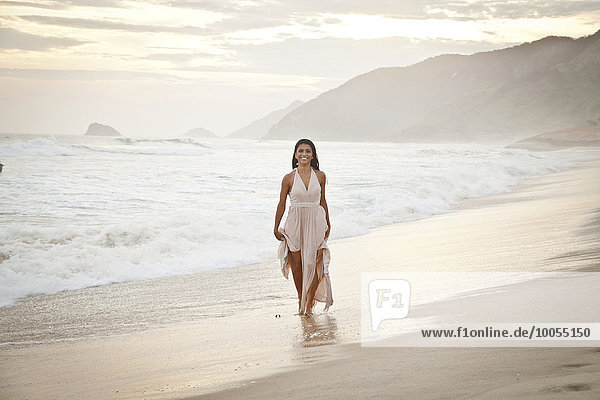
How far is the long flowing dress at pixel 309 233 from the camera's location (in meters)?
5.96

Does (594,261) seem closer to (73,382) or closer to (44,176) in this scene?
(73,382)

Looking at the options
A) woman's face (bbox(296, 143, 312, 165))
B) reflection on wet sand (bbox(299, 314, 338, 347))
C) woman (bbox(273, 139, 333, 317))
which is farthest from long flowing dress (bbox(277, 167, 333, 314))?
reflection on wet sand (bbox(299, 314, 338, 347))

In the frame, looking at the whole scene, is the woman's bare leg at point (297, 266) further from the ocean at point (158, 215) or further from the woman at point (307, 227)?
the ocean at point (158, 215)

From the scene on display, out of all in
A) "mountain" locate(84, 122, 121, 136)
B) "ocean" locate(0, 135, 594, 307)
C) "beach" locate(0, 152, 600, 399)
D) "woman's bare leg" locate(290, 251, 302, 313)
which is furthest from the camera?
"mountain" locate(84, 122, 121, 136)

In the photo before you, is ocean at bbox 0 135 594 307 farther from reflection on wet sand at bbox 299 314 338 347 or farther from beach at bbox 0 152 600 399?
reflection on wet sand at bbox 299 314 338 347

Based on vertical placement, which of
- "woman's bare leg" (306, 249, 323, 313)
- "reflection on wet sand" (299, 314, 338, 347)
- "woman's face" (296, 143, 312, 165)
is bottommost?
"reflection on wet sand" (299, 314, 338, 347)

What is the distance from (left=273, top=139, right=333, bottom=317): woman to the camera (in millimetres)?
5945

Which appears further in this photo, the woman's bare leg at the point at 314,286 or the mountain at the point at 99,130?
the mountain at the point at 99,130

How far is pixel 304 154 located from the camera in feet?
19.4

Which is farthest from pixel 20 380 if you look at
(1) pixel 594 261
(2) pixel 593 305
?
(1) pixel 594 261

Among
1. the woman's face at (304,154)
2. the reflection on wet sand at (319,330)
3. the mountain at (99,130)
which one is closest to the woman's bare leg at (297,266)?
the reflection on wet sand at (319,330)

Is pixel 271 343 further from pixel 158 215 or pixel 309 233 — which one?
pixel 158 215

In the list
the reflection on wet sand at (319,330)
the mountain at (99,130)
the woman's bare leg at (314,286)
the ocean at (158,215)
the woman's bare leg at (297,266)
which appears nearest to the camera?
the reflection on wet sand at (319,330)

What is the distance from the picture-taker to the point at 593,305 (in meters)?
4.62
